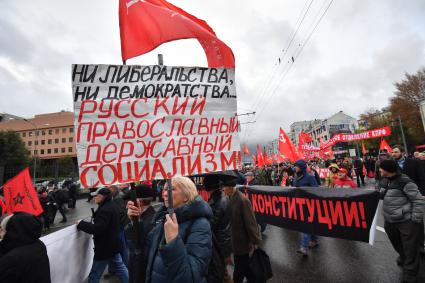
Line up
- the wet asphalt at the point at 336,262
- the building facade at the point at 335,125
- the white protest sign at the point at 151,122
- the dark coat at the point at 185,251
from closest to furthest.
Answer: the dark coat at the point at 185,251
the white protest sign at the point at 151,122
the wet asphalt at the point at 336,262
the building facade at the point at 335,125

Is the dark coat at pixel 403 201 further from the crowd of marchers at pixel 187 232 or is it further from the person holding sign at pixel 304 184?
the person holding sign at pixel 304 184

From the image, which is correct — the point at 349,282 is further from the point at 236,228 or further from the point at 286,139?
the point at 286,139

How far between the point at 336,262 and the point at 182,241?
158 inches

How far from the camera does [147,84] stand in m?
2.50

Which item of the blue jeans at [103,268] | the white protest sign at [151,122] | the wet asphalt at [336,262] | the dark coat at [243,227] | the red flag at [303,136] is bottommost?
the wet asphalt at [336,262]

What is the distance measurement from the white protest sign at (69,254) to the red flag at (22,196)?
0.67 metres

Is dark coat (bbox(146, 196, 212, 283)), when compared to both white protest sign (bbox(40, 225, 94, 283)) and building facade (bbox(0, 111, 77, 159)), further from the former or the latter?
building facade (bbox(0, 111, 77, 159))

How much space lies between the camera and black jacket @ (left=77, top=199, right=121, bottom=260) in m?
3.61

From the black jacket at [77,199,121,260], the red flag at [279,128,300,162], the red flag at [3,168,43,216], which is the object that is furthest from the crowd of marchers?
the red flag at [279,128,300,162]

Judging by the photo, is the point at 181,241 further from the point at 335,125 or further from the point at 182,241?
the point at 335,125

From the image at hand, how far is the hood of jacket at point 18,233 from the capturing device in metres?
2.29

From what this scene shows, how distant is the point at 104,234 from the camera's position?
3.74 meters

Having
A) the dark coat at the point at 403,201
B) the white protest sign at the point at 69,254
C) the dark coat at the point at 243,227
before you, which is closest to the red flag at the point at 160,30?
the dark coat at the point at 243,227

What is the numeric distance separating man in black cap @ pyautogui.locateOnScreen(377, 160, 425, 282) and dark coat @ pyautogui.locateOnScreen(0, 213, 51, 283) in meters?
4.33
